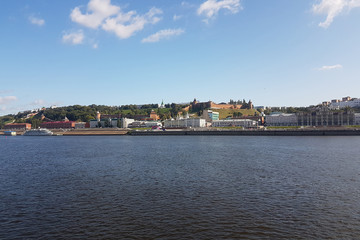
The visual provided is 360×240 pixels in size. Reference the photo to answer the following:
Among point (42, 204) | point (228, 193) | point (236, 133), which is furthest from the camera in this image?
point (236, 133)

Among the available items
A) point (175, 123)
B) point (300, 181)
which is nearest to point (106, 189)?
point (300, 181)

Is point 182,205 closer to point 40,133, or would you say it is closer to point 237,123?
point 40,133

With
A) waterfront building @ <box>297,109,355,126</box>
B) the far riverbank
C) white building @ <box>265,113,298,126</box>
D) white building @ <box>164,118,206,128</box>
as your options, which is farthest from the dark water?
white building @ <box>164,118,206,128</box>

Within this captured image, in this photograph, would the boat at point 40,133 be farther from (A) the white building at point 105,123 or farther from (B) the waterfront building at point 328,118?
(B) the waterfront building at point 328,118

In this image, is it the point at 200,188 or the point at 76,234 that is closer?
the point at 76,234

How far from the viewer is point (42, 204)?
48.2 feet

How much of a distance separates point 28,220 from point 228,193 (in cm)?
1037

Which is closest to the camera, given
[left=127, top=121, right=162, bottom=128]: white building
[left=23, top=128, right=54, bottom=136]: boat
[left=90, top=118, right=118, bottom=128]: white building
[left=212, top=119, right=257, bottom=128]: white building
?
[left=23, top=128, right=54, bottom=136]: boat

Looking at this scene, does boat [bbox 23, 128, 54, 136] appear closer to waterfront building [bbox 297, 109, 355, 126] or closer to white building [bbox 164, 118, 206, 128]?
white building [bbox 164, 118, 206, 128]

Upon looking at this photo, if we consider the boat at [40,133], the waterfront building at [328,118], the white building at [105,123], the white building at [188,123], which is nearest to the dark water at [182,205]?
the boat at [40,133]

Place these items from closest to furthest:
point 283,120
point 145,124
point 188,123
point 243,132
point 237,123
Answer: point 243,132
point 283,120
point 237,123
point 188,123
point 145,124

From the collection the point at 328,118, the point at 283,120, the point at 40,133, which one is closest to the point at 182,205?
the point at 328,118

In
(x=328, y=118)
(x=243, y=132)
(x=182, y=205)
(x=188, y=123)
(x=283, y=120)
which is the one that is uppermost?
(x=328, y=118)

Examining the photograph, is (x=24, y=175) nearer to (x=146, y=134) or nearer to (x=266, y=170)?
(x=266, y=170)
